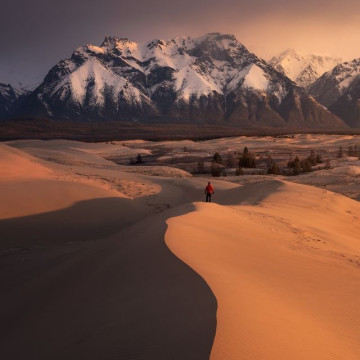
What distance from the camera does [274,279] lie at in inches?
317

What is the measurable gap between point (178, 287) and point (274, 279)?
6.84ft

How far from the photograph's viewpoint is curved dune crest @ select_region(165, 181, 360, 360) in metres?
5.16

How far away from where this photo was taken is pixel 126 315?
19.6 feet

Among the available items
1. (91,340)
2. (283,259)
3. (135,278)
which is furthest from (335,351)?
(283,259)

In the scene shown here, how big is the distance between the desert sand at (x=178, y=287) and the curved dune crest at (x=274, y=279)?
0.8 inches

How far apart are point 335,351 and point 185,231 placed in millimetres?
5973

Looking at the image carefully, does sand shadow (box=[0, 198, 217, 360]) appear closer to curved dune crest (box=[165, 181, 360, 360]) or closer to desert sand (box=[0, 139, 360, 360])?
desert sand (box=[0, 139, 360, 360])

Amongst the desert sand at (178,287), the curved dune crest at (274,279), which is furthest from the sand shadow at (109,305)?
the curved dune crest at (274,279)

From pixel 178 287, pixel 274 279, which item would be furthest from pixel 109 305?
pixel 274 279

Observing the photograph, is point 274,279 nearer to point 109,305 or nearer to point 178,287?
point 178,287

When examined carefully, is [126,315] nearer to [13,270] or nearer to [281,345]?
[281,345]

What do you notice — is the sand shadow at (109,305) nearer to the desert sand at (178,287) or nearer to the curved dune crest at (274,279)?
the desert sand at (178,287)

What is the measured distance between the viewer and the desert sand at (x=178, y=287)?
204 inches

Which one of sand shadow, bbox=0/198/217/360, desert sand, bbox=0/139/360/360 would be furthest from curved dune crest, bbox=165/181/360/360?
sand shadow, bbox=0/198/217/360
